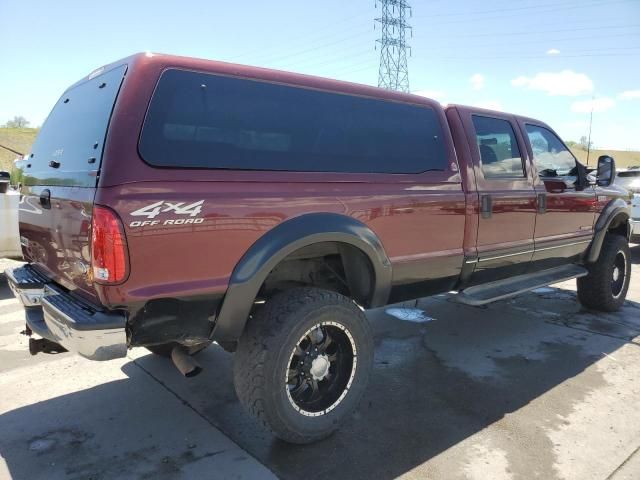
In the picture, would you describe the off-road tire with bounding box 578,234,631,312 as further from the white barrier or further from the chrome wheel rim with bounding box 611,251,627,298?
the white barrier

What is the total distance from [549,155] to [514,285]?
1.41 meters

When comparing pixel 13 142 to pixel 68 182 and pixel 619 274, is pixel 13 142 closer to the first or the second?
pixel 68 182

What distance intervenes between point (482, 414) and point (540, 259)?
1.99m

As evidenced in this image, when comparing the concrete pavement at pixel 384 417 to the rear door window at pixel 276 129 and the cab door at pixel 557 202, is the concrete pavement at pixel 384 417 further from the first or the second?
the rear door window at pixel 276 129

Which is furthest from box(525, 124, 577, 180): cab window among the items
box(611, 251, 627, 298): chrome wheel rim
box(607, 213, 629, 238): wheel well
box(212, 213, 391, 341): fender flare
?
box(212, 213, 391, 341): fender flare

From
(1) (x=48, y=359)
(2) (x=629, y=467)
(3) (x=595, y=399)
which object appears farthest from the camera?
(1) (x=48, y=359)

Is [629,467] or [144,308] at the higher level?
[144,308]

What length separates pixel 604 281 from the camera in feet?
17.9

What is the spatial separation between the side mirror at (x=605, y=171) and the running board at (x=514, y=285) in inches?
36.1

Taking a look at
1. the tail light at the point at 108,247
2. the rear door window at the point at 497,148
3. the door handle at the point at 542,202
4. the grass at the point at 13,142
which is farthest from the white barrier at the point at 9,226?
the grass at the point at 13,142

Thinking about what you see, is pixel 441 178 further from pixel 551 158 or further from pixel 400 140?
pixel 551 158

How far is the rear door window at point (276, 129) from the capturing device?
95.0 inches

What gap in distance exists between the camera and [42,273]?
10.0 feet

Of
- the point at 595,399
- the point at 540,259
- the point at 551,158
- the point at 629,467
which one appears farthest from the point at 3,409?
the point at 551,158
